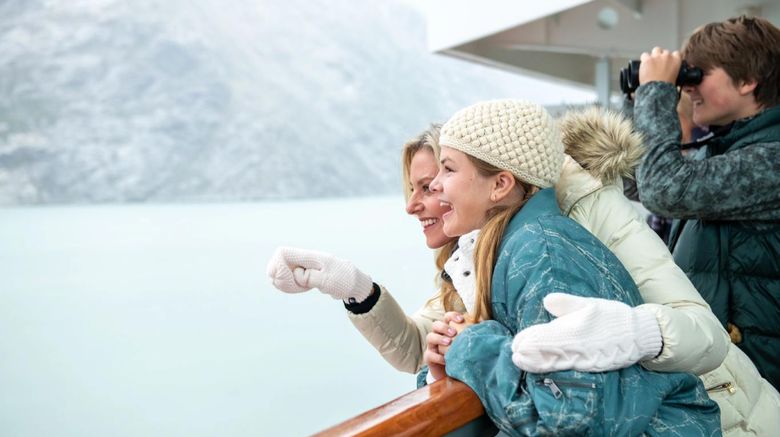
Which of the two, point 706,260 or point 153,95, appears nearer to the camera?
point 706,260

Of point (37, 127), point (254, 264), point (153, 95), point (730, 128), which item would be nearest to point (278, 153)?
point (153, 95)

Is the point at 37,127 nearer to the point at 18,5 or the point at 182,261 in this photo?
the point at 18,5

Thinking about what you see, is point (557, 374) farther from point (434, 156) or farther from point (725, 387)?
point (434, 156)

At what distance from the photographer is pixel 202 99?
41.3 metres

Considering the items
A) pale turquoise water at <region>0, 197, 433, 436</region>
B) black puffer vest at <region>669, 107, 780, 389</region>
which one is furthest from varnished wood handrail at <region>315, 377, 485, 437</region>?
pale turquoise water at <region>0, 197, 433, 436</region>

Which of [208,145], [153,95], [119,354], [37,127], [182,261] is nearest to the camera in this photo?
[119,354]

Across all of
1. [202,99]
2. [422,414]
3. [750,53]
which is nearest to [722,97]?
[750,53]

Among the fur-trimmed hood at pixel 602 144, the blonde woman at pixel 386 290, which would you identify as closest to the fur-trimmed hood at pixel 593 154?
the fur-trimmed hood at pixel 602 144

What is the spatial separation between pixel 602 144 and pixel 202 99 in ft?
138

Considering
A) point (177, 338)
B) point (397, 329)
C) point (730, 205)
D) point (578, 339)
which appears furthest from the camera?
point (177, 338)

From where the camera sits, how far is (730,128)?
1.33 meters

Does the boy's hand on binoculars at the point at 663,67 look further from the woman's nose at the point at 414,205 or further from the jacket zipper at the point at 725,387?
the jacket zipper at the point at 725,387

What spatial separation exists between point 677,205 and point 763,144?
0.61 ft

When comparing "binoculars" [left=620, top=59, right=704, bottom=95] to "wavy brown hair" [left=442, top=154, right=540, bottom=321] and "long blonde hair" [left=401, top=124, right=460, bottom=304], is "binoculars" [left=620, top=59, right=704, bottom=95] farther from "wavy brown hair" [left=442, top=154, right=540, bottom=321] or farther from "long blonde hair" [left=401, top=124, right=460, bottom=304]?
"wavy brown hair" [left=442, top=154, right=540, bottom=321]
